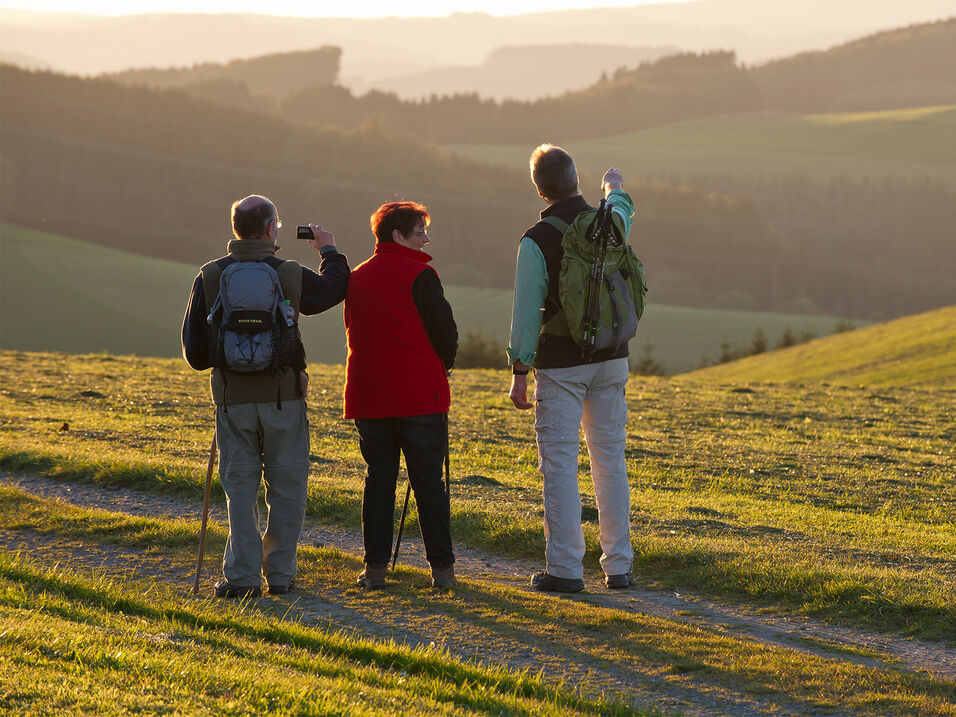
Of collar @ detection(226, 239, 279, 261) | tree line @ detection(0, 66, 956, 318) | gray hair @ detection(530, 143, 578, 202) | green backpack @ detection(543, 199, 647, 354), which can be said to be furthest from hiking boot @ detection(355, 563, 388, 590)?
tree line @ detection(0, 66, 956, 318)

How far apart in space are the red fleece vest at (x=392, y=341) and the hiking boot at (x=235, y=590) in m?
1.24

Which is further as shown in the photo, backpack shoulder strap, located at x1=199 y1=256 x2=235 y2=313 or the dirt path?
backpack shoulder strap, located at x1=199 y1=256 x2=235 y2=313

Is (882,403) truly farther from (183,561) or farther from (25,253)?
(25,253)

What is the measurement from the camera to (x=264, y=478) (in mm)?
7066

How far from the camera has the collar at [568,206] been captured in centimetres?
709

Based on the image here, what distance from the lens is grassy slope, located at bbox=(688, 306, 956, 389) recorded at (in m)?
34.7

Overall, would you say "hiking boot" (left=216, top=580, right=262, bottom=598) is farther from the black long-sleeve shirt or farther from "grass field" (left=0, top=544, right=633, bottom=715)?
the black long-sleeve shirt

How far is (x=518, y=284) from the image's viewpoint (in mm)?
7043

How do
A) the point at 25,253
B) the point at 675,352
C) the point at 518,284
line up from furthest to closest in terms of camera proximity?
the point at 25,253 → the point at 675,352 → the point at 518,284

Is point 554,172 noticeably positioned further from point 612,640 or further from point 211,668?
point 211,668

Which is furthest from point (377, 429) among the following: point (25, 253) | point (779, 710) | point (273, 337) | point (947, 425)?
point (25, 253)

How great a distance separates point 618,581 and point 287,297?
9.39ft

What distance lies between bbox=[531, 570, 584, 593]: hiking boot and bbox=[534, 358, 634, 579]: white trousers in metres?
0.03

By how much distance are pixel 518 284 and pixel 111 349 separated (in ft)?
242
